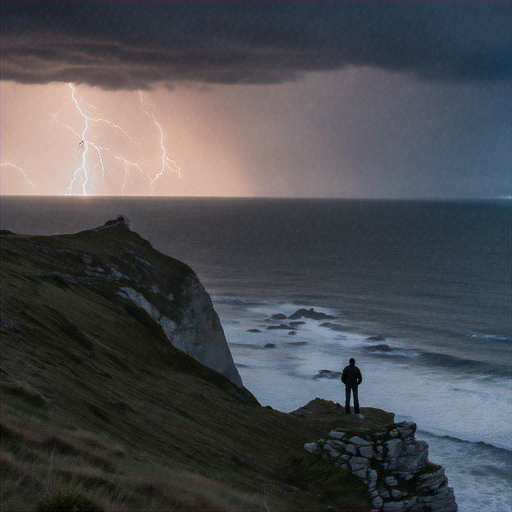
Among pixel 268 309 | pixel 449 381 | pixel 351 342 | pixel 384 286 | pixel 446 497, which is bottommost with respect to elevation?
pixel 446 497

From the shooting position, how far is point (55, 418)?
16797mm

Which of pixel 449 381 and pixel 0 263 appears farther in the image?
pixel 449 381

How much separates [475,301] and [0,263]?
283ft

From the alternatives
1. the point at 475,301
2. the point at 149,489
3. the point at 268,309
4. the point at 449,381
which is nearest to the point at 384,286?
the point at 475,301

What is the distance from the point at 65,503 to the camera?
10.5m

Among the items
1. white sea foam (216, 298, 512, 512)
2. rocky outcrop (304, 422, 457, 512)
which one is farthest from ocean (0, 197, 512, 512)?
rocky outcrop (304, 422, 457, 512)

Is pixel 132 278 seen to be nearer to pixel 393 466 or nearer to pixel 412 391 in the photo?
pixel 412 391

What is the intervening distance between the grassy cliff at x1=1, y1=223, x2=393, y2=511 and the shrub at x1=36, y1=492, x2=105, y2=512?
0.03 m

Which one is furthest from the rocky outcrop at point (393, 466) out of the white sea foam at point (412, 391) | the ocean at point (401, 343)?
the ocean at point (401, 343)

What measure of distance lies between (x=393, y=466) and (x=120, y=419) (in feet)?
34.8

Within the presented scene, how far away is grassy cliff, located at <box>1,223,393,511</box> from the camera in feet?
43.5

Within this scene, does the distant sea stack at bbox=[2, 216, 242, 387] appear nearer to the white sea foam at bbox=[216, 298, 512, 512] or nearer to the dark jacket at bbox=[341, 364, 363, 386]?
the white sea foam at bbox=[216, 298, 512, 512]

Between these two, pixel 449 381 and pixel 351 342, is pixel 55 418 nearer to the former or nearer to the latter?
pixel 449 381

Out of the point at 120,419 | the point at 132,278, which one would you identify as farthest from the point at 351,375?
the point at 132,278
